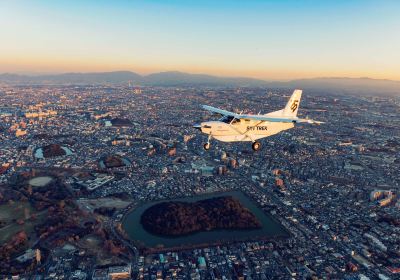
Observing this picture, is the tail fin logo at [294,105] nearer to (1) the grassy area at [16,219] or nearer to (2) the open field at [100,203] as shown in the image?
(2) the open field at [100,203]

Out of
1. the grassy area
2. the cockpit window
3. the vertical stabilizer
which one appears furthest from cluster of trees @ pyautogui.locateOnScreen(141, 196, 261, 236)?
the cockpit window

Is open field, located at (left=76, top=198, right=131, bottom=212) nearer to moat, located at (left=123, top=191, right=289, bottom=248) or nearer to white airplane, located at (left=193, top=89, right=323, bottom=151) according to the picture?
moat, located at (left=123, top=191, right=289, bottom=248)

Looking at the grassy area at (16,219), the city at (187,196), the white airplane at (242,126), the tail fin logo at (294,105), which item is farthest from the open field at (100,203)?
the tail fin logo at (294,105)

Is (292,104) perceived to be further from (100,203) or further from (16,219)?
(16,219)

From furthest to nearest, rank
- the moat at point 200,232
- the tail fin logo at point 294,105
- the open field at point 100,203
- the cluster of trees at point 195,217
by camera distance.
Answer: the open field at point 100,203 < the cluster of trees at point 195,217 < the moat at point 200,232 < the tail fin logo at point 294,105

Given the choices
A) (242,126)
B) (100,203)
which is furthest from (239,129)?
(100,203)

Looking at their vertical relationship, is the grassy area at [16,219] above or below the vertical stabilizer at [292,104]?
below

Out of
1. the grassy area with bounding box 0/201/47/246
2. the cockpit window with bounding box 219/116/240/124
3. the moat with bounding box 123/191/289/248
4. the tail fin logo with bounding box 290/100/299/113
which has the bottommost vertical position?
the moat with bounding box 123/191/289/248

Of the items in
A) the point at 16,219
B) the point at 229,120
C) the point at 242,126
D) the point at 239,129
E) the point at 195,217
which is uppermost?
the point at 229,120

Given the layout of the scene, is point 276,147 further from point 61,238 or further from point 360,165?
point 61,238

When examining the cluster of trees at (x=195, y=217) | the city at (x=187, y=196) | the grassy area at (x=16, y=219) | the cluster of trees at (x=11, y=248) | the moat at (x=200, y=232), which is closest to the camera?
the cluster of trees at (x=11, y=248)
